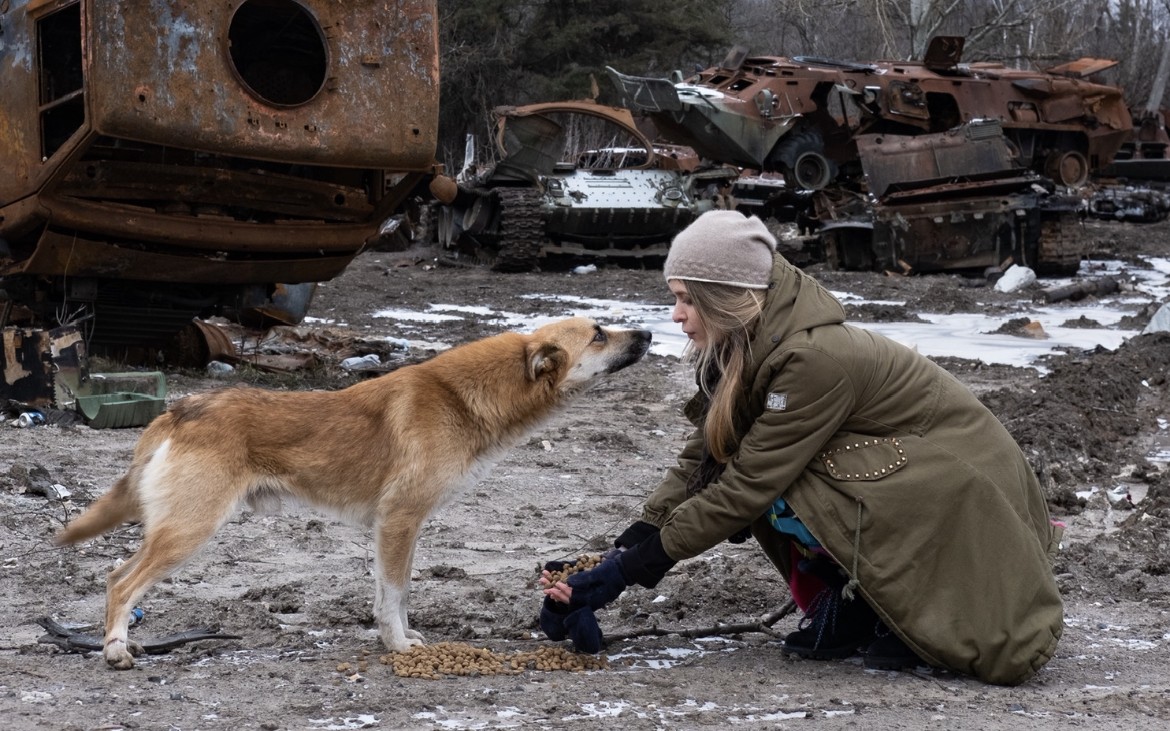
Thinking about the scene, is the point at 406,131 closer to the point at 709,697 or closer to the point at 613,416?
the point at 613,416

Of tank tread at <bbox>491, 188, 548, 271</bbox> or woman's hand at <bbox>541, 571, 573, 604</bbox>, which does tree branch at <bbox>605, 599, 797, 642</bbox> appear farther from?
tank tread at <bbox>491, 188, 548, 271</bbox>

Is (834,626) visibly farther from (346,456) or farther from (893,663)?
(346,456)

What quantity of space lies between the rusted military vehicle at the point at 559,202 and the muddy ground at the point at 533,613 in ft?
36.5

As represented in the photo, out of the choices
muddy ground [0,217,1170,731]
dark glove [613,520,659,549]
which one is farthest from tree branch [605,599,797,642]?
dark glove [613,520,659,549]

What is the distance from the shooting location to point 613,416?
977 cm

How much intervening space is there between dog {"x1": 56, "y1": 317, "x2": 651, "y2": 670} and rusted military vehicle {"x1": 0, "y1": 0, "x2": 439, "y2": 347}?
432cm

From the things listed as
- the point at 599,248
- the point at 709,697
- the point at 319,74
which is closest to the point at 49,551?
the point at 709,697

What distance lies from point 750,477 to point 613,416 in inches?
230

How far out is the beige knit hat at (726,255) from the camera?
13.1 feet

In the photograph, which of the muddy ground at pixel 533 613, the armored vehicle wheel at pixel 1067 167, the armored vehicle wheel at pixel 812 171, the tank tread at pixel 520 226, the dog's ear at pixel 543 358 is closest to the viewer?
the muddy ground at pixel 533 613

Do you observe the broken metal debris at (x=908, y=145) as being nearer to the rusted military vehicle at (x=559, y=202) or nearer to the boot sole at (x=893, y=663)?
the rusted military vehicle at (x=559, y=202)

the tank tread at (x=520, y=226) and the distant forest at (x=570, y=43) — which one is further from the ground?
the distant forest at (x=570, y=43)

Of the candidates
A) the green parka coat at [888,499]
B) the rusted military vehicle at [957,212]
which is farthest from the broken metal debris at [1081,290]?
the green parka coat at [888,499]

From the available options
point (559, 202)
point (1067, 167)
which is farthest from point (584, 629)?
point (1067, 167)
